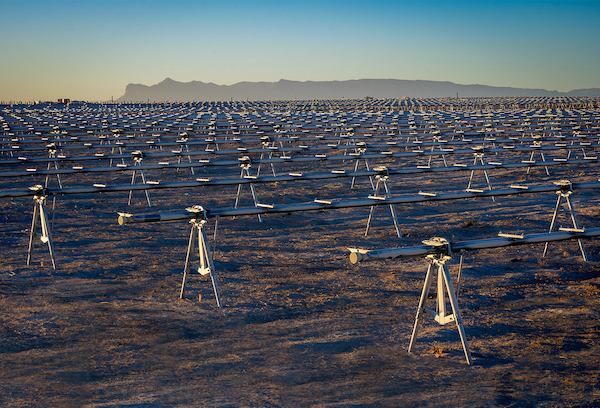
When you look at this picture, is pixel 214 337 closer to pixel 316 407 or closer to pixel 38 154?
pixel 316 407

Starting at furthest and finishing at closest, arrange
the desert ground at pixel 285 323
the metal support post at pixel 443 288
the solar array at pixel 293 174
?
the solar array at pixel 293 174 → the metal support post at pixel 443 288 → the desert ground at pixel 285 323

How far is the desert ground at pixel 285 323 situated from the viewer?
498 centimetres

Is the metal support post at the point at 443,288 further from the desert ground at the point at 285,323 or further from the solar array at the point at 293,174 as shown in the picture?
the desert ground at the point at 285,323

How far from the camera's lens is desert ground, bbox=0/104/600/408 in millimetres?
4980

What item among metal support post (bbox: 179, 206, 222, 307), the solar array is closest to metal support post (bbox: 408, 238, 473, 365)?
the solar array

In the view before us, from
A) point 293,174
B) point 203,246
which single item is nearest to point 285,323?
point 203,246

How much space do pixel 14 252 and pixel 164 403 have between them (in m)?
6.45

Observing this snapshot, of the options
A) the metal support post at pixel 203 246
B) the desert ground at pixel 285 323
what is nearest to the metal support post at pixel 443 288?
the desert ground at pixel 285 323

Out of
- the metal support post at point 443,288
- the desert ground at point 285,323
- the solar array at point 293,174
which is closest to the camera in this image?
the desert ground at point 285,323

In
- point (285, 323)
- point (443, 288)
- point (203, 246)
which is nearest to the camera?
point (443, 288)

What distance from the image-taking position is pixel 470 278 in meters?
8.31

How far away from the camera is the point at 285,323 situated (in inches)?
259

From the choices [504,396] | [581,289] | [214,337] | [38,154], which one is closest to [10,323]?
[214,337]

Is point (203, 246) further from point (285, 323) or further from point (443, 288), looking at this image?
point (443, 288)
